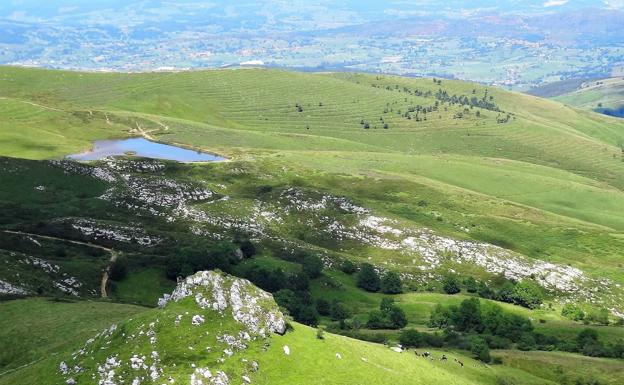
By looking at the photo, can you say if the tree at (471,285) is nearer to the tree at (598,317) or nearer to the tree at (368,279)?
the tree at (368,279)

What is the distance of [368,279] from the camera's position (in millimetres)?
146125

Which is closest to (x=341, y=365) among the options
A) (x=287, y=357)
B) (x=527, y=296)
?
(x=287, y=357)

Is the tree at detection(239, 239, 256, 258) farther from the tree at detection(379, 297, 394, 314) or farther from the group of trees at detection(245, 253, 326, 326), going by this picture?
the tree at detection(379, 297, 394, 314)

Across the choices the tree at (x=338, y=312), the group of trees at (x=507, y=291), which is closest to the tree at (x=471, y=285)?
the group of trees at (x=507, y=291)

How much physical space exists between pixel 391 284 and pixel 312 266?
18.7 m

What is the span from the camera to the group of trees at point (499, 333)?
108812mm

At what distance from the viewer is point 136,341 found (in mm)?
59656

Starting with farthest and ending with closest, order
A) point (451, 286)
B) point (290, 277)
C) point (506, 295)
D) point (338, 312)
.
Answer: point (451, 286), point (506, 295), point (290, 277), point (338, 312)

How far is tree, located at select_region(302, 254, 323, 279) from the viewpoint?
465 ft

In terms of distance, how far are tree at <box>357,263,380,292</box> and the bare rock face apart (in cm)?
7899

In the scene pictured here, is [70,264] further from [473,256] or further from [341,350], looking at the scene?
[473,256]

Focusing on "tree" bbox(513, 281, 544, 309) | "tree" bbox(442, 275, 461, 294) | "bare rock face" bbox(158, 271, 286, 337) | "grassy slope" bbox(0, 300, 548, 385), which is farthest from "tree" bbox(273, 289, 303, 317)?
"tree" bbox(513, 281, 544, 309)

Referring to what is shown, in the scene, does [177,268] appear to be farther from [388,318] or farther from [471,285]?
[471,285]

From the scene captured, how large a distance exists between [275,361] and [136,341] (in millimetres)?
13348
